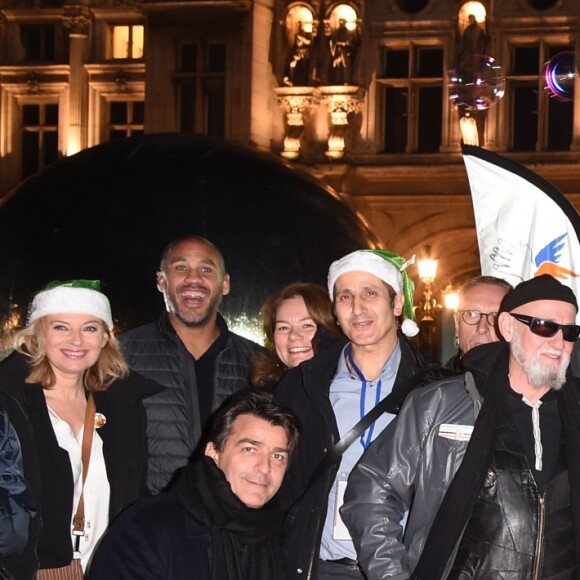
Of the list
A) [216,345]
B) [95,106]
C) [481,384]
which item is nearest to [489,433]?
[481,384]

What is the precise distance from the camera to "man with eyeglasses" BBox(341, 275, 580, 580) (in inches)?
154

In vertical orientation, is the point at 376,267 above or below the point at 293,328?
above

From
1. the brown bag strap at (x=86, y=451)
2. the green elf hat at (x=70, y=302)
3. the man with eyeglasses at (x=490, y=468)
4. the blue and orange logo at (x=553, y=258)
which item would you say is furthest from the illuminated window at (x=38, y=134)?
the man with eyeglasses at (x=490, y=468)

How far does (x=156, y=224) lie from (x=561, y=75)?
3.78 meters

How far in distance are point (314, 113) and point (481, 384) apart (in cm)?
1934

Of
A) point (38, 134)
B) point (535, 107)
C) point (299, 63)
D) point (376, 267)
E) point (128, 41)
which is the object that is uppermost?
point (128, 41)

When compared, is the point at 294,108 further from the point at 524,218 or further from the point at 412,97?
the point at 524,218

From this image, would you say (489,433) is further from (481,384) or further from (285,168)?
(285,168)

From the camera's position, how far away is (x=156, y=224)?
18.5 ft

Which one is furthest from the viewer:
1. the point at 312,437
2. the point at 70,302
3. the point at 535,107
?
the point at 535,107

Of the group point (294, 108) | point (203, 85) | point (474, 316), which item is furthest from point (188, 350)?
point (203, 85)

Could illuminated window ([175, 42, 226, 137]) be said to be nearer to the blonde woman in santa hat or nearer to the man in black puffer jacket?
the man in black puffer jacket

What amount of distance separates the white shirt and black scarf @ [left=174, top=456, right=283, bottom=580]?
2.68 ft

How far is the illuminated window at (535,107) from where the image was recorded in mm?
23016
